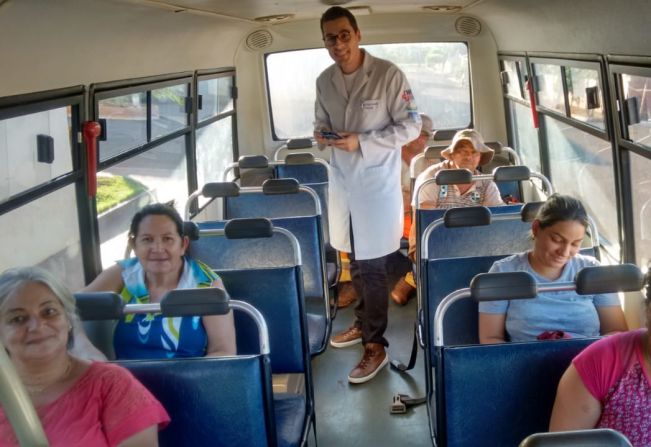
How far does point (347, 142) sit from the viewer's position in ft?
13.8

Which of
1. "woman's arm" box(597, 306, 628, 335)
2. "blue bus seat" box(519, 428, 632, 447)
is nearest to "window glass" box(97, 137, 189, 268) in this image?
"woman's arm" box(597, 306, 628, 335)

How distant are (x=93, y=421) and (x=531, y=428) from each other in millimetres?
1264

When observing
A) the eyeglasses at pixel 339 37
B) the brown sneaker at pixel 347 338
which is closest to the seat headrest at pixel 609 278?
the eyeglasses at pixel 339 37

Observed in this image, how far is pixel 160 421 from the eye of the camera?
2.17 m

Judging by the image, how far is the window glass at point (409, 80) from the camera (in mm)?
7176

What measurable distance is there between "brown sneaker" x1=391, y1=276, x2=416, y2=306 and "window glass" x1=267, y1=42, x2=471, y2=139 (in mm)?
2117

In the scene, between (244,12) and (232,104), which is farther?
(232,104)

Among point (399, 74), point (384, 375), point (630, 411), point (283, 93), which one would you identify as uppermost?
point (283, 93)

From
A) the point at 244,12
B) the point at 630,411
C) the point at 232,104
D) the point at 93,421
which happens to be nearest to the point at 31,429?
the point at 93,421

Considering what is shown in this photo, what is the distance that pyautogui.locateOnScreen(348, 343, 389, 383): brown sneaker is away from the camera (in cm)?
442

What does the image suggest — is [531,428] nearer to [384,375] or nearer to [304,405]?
[304,405]

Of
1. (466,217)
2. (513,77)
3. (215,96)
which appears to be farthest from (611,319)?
(215,96)

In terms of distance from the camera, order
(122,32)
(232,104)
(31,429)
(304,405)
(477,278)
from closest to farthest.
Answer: (31,429)
(477,278)
(304,405)
(122,32)
(232,104)

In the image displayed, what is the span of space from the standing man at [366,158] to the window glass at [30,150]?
1.37 m
